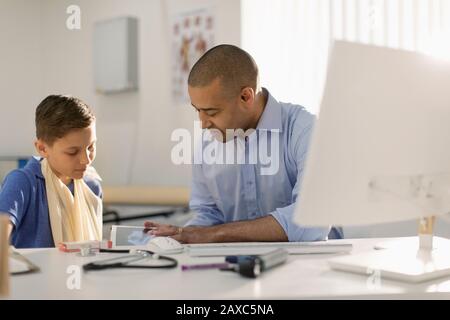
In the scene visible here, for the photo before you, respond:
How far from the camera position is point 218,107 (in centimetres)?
164

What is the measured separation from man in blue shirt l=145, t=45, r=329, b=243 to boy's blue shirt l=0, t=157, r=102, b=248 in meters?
0.43

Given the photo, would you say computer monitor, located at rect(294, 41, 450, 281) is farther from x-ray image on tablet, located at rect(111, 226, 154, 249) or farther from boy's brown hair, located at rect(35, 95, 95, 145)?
boy's brown hair, located at rect(35, 95, 95, 145)

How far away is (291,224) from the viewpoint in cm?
135

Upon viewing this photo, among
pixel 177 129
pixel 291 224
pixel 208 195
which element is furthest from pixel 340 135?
pixel 177 129

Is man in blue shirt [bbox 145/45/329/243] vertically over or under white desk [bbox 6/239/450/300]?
over

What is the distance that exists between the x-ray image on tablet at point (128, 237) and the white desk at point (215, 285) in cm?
25

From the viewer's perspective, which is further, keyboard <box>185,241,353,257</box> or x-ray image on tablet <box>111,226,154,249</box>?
x-ray image on tablet <box>111,226,154,249</box>

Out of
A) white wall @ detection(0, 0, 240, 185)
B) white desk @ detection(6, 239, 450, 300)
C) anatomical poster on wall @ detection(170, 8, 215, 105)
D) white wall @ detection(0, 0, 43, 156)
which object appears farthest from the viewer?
white wall @ detection(0, 0, 43, 156)

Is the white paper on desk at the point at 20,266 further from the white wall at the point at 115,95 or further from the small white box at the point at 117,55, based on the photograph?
the small white box at the point at 117,55

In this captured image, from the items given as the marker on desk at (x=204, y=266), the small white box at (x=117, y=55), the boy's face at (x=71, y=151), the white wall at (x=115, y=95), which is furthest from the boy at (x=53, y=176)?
the small white box at (x=117, y=55)

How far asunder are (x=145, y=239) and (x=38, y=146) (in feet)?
1.71

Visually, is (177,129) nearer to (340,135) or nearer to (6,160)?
(6,160)

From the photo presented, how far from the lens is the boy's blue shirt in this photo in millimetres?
1460

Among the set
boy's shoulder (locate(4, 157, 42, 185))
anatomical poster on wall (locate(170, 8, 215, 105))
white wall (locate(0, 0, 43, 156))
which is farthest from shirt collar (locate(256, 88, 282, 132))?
white wall (locate(0, 0, 43, 156))
